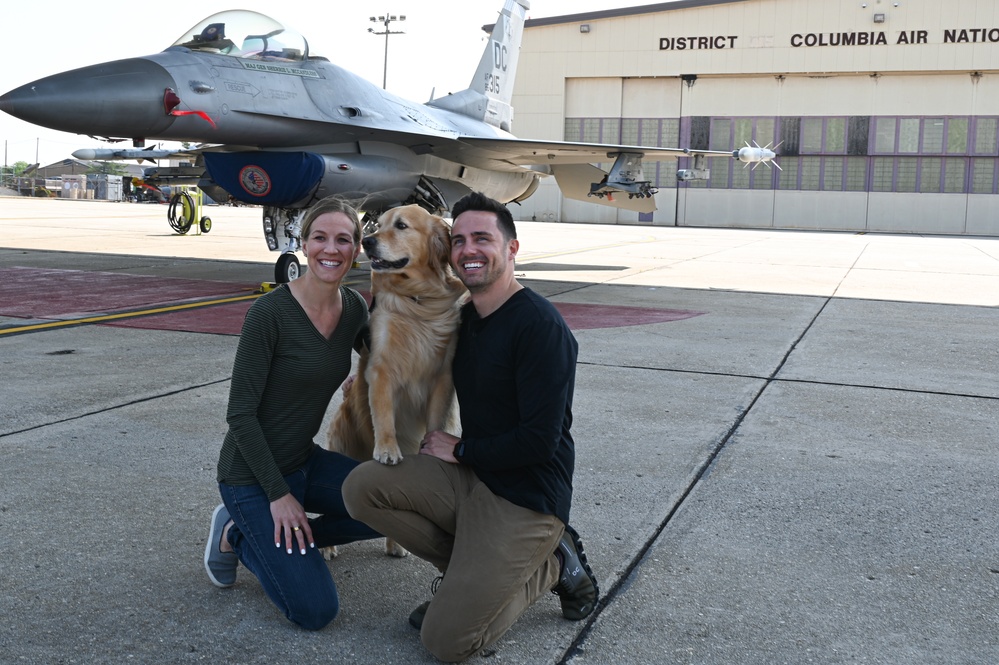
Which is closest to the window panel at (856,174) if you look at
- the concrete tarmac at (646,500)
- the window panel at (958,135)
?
the window panel at (958,135)

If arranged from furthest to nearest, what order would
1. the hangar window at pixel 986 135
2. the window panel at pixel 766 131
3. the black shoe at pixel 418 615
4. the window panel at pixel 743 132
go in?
the window panel at pixel 743 132, the window panel at pixel 766 131, the hangar window at pixel 986 135, the black shoe at pixel 418 615

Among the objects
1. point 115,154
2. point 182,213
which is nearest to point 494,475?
point 115,154

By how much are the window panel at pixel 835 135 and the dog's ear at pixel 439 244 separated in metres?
45.8

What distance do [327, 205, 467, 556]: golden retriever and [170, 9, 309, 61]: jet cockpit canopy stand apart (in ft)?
30.9

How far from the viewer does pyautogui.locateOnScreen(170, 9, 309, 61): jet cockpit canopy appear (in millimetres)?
11797

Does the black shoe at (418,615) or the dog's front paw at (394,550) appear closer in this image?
the black shoe at (418,615)

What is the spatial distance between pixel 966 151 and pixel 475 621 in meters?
47.9

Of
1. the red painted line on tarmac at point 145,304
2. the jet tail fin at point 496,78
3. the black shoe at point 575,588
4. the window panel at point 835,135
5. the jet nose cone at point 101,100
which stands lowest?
the black shoe at point 575,588

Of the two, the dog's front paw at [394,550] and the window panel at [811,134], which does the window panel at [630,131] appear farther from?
the dog's front paw at [394,550]

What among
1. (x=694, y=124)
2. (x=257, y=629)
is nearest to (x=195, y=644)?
(x=257, y=629)

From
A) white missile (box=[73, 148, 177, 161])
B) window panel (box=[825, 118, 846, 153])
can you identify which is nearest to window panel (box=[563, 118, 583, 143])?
window panel (box=[825, 118, 846, 153])

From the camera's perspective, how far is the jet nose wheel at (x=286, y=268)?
12.5 metres

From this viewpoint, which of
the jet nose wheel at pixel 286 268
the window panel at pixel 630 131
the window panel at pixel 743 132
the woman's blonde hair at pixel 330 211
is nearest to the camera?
the woman's blonde hair at pixel 330 211

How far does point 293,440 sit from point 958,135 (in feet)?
156
